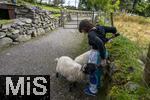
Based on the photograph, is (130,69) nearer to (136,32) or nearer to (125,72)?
(125,72)

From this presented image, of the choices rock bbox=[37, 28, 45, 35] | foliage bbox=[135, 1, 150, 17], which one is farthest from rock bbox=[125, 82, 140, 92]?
foliage bbox=[135, 1, 150, 17]

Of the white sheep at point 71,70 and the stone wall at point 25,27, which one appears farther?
the stone wall at point 25,27

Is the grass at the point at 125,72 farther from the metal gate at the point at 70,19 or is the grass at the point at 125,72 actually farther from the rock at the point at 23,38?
the metal gate at the point at 70,19

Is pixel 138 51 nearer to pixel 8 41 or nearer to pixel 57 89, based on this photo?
pixel 57 89

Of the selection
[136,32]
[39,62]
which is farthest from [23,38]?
[136,32]

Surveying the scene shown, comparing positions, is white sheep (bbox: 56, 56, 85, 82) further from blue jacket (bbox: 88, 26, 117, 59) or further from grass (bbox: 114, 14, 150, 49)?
grass (bbox: 114, 14, 150, 49)

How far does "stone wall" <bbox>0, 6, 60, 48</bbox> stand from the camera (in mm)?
9761

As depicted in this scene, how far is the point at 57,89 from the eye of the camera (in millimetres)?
5535

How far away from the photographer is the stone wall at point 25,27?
32.0 ft

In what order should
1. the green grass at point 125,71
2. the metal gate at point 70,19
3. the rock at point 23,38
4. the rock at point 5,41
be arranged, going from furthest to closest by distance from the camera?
the metal gate at point 70,19 < the rock at point 23,38 < the rock at point 5,41 < the green grass at point 125,71

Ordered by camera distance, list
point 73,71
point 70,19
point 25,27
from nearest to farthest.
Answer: point 73,71, point 25,27, point 70,19

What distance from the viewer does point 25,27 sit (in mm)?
11508

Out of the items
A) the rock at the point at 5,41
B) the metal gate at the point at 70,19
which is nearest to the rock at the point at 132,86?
the rock at the point at 5,41

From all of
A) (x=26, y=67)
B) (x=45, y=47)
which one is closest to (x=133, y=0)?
(x=45, y=47)
